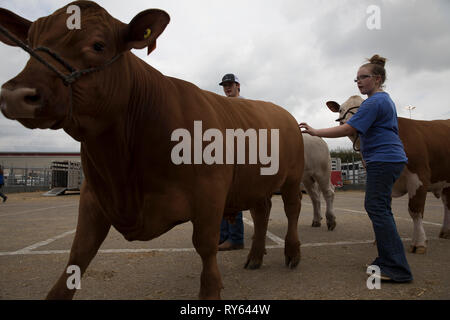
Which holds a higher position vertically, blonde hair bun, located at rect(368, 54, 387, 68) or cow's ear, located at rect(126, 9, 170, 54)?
blonde hair bun, located at rect(368, 54, 387, 68)

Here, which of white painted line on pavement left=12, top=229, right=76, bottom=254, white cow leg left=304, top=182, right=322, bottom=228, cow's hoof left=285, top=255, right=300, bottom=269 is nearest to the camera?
cow's hoof left=285, top=255, right=300, bottom=269

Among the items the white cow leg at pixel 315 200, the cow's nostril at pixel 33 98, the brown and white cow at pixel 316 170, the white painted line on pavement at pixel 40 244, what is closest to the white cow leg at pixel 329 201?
the brown and white cow at pixel 316 170

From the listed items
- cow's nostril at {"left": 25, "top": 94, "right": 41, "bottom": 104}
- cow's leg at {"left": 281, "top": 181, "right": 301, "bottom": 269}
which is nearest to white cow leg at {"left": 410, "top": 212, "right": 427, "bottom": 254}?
cow's leg at {"left": 281, "top": 181, "right": 301, "bottom": 269}

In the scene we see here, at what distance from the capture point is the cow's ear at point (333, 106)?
4.18m

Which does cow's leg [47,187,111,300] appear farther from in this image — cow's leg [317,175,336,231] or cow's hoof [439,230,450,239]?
cow's hoof [439,230,450,239]

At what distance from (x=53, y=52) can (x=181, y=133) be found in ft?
2.60

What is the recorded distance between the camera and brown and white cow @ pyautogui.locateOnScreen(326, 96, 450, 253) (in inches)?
138

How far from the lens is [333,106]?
4207 millimetres

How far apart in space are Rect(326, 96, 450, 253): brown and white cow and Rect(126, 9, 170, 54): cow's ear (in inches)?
104

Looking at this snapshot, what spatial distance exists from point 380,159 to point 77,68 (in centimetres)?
241

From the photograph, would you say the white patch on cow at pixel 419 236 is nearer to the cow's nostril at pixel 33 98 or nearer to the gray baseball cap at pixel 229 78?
the gray baseball cap at pixel 229 78

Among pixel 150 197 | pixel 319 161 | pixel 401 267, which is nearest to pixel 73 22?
pixel 150 197

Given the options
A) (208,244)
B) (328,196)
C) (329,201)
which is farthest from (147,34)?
(328,196)
